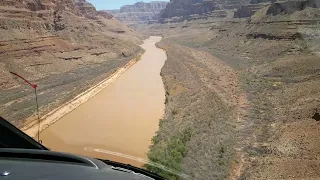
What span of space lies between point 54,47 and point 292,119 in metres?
31.3

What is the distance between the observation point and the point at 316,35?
124ft

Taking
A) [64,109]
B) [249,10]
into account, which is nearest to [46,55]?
[64,109]

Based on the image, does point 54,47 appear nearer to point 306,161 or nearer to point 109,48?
point 109,48

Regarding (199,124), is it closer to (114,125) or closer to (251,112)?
(114,125)

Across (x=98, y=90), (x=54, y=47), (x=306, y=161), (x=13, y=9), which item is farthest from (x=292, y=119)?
(x=13, y=9)

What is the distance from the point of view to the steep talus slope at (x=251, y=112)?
12867 millimetres

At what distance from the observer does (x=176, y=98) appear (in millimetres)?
25000

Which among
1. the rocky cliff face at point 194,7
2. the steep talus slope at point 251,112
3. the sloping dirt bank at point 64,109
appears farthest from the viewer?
the rocky cliff face at point 194,7

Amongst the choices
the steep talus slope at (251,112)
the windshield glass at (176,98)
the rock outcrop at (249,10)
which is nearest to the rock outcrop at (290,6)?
the windshield glass at (176,98)

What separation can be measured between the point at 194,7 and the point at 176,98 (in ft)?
436

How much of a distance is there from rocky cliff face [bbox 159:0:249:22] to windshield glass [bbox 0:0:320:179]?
68.2 metres

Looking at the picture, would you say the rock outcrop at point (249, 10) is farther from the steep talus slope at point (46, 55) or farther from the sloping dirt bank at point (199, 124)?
the sloping dirt bank at point (199, 124)

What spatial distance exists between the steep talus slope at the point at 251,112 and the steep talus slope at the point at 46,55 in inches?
310

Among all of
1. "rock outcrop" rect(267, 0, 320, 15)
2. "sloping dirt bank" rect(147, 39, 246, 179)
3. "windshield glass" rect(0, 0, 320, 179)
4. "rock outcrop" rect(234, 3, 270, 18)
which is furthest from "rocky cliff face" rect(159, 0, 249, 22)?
"sloping dirt bank" rect(147, 39, 246, 179)
